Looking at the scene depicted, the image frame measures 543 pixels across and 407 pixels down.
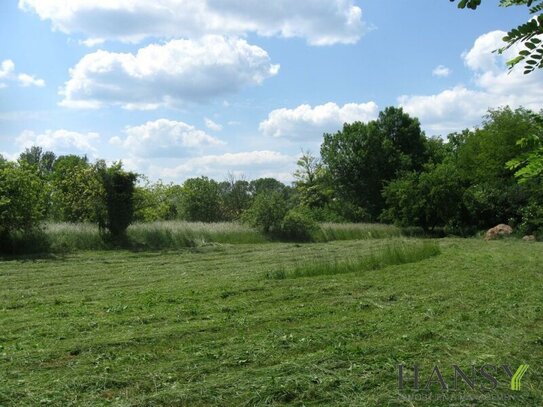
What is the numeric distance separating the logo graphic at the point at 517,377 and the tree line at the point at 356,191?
149 centimetres

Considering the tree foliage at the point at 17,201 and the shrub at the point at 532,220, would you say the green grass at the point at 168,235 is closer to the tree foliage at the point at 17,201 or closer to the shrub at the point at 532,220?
the tree foliage at the point at 17,201

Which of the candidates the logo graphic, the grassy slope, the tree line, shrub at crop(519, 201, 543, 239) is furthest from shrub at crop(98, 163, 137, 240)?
the logo graphic

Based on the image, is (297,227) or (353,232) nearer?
(297,227)

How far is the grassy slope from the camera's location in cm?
415

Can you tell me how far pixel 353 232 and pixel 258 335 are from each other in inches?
871

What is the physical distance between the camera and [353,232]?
90.5 feet

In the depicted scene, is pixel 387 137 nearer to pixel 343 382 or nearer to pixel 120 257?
pixel 120 257

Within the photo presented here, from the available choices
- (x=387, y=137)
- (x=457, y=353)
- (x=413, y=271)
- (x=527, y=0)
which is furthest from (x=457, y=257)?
(x=387, y=137)

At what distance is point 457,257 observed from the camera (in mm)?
13891

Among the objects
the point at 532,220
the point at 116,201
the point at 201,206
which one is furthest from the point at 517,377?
the point at 201,206

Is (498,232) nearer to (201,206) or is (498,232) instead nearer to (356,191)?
(356,191)

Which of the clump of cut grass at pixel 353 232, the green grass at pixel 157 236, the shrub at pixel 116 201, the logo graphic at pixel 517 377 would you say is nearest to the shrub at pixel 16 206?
the green grass at pixel 157 236

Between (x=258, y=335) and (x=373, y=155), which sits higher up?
(x=373, y=155)

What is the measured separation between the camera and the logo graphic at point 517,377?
4.05 meters
